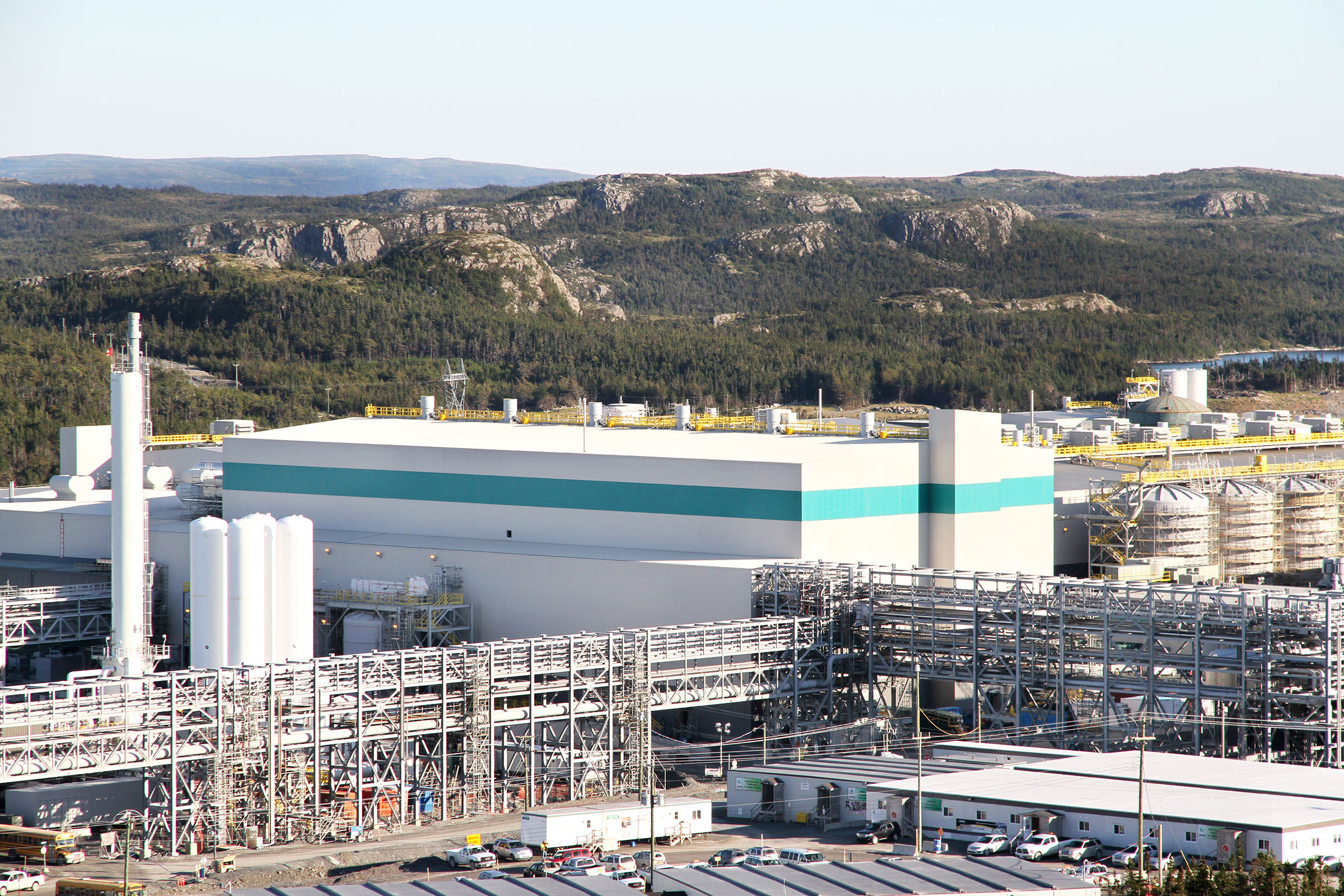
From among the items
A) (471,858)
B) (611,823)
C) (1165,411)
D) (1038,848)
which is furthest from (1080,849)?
(1165,411)

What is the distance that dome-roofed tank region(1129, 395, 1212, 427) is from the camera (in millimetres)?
102938

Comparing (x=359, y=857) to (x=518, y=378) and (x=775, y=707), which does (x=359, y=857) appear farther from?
(x=518, y=378)

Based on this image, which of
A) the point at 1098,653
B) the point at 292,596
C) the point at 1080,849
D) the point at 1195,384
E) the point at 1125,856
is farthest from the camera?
the point at 1195,384

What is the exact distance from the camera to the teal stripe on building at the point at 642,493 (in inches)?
2196

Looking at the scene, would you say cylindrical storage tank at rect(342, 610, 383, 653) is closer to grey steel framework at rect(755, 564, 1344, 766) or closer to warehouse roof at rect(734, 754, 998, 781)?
grey steel framework at rect(755, 564, 1344, 766)

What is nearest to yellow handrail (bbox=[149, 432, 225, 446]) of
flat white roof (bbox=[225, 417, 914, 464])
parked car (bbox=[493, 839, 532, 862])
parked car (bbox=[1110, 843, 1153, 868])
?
flat white roof (bbox=[225, 417, 914, 464])

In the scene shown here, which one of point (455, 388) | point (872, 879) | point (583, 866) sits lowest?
point (583, 866)

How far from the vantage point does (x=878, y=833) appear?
134 feet

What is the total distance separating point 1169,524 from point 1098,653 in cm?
2200

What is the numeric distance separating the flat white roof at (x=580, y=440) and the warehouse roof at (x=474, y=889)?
2347 centimetres

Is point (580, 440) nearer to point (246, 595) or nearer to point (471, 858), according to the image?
point (246, 595)

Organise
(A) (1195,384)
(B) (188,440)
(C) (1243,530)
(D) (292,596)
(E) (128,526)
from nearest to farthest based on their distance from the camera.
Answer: (D) (292,596) → (E) (128,526) → (C) (1243,530) → (B) (188,440) → (A) (1195,384)

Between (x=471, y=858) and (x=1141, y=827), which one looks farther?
(x=471, y=858)

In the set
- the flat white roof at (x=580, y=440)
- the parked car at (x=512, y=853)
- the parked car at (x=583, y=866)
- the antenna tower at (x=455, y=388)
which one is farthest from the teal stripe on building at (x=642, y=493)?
the parked car at (x=583, y=866)
